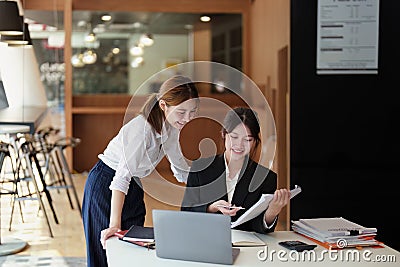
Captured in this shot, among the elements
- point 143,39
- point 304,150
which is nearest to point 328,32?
point 304,150

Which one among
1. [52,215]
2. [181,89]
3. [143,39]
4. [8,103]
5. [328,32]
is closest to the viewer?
[181,89]

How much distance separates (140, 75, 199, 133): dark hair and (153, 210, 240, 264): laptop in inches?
19.8

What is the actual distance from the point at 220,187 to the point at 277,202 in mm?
275

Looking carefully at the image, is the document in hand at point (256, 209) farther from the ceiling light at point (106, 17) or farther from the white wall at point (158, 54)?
the white wall at point (158, 54)

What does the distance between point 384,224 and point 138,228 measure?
9.49 ft

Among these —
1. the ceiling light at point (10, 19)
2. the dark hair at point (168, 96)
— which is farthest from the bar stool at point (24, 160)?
the dark hair at point (168, 96)

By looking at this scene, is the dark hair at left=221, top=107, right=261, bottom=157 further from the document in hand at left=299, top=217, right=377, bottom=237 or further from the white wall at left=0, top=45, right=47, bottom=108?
the white wall at left=0, top=45, right=47, bottom=108

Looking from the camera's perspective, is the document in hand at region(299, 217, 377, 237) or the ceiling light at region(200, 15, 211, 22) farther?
the ceiling light at region(200, 15, 211, 22)

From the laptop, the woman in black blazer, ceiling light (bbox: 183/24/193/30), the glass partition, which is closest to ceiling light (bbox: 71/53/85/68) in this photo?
the glass partition

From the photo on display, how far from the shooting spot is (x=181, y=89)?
2744 millimetres

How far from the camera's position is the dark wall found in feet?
16.9

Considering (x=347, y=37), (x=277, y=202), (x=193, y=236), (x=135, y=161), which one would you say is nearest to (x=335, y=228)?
(x=277, y=202)

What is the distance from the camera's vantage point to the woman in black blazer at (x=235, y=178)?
2807 mm

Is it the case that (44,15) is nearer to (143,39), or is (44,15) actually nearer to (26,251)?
(26,251)
